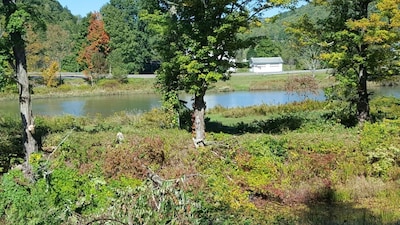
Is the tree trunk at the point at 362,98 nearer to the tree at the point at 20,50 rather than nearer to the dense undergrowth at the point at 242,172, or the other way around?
the dense undergrowth at the point at 242,172

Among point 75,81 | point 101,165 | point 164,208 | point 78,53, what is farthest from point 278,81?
point 164,208

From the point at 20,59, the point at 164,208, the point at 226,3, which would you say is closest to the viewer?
the point at 164,208

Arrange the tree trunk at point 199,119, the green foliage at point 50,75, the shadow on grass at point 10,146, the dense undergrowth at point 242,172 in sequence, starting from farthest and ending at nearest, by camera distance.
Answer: the green foliage at point 50,75 < the tree trunk at point 199,119 < the shadow on grass at point 10,146 < the dense undergrowth at point 242,172

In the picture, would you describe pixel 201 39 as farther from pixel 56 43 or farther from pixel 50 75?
pixel 56 43

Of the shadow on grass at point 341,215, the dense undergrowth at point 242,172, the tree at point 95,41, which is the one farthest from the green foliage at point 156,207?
the tree at point 95,41

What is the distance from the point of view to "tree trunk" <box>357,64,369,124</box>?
16094 mm

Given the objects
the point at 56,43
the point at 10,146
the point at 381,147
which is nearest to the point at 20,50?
the point at 10,146

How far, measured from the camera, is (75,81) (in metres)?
55.9

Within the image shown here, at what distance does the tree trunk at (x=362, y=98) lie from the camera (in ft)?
52.8

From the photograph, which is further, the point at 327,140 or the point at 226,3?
the point at 226,3

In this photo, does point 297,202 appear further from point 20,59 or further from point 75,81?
point 75,81

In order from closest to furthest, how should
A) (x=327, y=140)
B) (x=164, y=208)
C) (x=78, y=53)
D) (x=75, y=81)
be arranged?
1. (x=164, y=208)
2. (x=327, y=140)
3. (x=75, y=81)
4. (x=78, y=53)

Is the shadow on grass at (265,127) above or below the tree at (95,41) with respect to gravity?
below

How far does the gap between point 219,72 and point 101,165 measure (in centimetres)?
478
